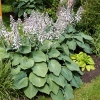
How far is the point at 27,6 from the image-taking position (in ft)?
31.9

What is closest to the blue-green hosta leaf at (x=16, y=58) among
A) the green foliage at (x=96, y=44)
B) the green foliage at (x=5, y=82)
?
the green foliage at (x=5, y=82)

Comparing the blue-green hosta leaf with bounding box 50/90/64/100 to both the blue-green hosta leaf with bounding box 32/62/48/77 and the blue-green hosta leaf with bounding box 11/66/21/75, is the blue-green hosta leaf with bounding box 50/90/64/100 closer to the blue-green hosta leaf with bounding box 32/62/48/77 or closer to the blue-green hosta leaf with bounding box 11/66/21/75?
the blue-green hosta leaf with bounding box 32/62/48/77

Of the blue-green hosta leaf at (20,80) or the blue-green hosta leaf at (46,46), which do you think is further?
the blue-green hosta leaf at (46,46)

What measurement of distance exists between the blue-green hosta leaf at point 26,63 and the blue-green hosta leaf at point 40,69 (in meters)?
0.11

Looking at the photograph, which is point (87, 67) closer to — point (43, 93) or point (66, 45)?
point (66, 45)

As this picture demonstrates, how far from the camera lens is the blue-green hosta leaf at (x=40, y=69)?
5.05 metres

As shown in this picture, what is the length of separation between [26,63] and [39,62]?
263 mm

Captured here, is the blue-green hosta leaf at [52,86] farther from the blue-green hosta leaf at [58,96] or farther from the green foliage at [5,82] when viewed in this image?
the green foliage at [5,82]

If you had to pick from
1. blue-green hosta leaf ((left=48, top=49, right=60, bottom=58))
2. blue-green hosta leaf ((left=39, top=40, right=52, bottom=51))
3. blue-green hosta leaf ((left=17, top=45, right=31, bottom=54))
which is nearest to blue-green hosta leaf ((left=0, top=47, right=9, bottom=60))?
blue-green hosta leaf ((left=17, top=45, right=31, bottom=54))

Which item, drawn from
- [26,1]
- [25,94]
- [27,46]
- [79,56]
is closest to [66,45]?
[79,56]

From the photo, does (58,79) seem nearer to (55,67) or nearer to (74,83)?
A: (55,67)

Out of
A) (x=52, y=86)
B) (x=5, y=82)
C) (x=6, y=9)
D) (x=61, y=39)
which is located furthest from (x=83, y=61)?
(x=6, y=9)

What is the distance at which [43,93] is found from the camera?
5309mm

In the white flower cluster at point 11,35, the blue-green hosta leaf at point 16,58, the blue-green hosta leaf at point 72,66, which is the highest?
the white flower cluster at point 11,35
